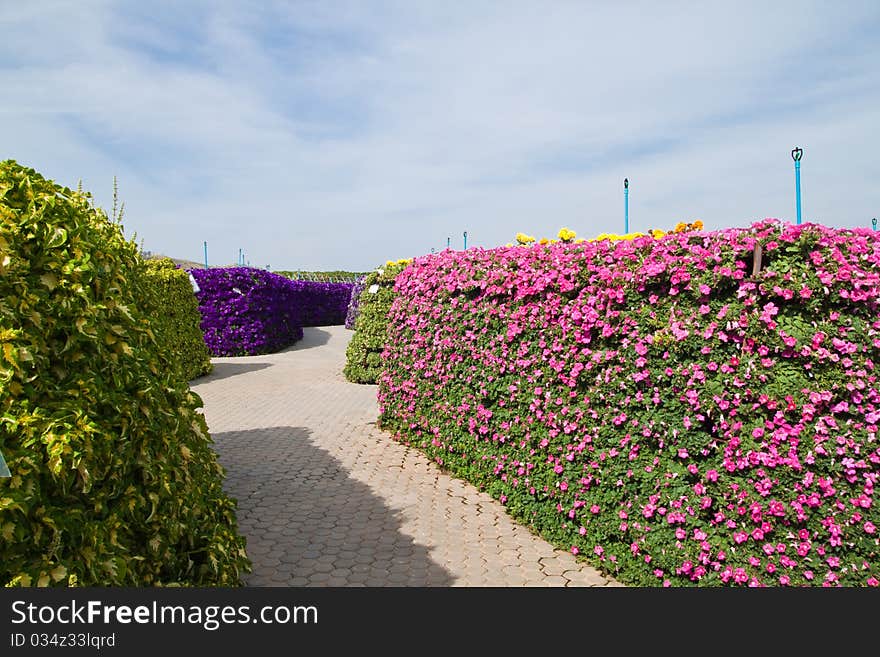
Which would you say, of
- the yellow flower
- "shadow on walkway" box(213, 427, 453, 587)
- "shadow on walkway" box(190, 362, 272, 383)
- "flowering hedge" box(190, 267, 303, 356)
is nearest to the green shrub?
"shadow on walkway" box(190, 362, 272, 383)

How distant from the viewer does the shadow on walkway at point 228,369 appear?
13.0 meters

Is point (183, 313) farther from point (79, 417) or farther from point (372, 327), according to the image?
point (79, 417)

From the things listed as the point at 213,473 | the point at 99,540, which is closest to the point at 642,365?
the point at 213,473

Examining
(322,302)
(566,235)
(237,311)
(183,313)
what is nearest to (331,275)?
(322,302)

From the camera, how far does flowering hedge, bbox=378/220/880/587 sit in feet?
10.7

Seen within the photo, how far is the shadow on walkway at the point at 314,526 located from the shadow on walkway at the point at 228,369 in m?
6.07

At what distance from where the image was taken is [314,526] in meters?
5.03

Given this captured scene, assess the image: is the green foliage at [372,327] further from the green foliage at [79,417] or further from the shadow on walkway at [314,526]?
the green foliage at [79,417]

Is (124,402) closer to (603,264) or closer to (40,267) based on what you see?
(40,267)

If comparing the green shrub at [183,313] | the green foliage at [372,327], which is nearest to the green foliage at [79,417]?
the green foliage at [372,327]

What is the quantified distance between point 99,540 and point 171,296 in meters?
11.0

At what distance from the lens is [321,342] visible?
809 inches

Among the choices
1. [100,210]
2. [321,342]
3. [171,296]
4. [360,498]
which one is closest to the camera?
[100,210]

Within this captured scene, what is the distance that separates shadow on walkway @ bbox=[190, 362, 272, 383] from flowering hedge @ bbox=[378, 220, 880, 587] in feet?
31.1
